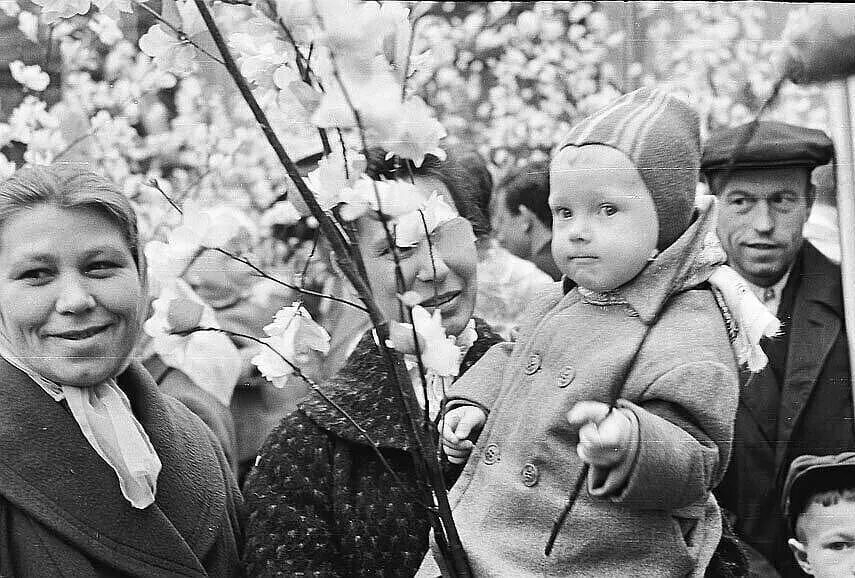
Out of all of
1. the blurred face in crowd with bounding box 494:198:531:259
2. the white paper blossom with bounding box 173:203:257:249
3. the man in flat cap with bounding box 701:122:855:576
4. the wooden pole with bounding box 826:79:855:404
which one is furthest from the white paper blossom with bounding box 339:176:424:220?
the blurred face in crowd with bounding box 494:198:531:259

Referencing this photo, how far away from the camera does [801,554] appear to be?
1.70 meters

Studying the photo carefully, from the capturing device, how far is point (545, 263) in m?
2.81

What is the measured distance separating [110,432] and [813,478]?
1011mm

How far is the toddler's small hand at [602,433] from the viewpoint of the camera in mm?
1257

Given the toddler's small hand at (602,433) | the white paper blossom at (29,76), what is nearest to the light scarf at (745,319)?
the toddler's small hand at (602,433)

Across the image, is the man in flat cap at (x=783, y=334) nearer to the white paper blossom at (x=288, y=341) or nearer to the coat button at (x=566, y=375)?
the coat button at (x=566, y=375)

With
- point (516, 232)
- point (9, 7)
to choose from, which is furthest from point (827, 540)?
point (9, 7)

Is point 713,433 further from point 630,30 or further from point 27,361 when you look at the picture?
point 630,30

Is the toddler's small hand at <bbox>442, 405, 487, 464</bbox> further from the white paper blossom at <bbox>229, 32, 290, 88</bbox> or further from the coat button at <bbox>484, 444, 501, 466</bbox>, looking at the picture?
the white paper blossom at <bbox>229, 32, 290, 88</bbox>

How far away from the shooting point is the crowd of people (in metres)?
1.39

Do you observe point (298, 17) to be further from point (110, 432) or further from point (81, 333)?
point (110, 432)

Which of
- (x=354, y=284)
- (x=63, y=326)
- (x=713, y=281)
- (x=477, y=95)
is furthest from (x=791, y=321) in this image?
(x=477, y=95)

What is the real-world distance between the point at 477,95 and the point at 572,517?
3572 mm

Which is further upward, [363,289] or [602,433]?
[363,289]
